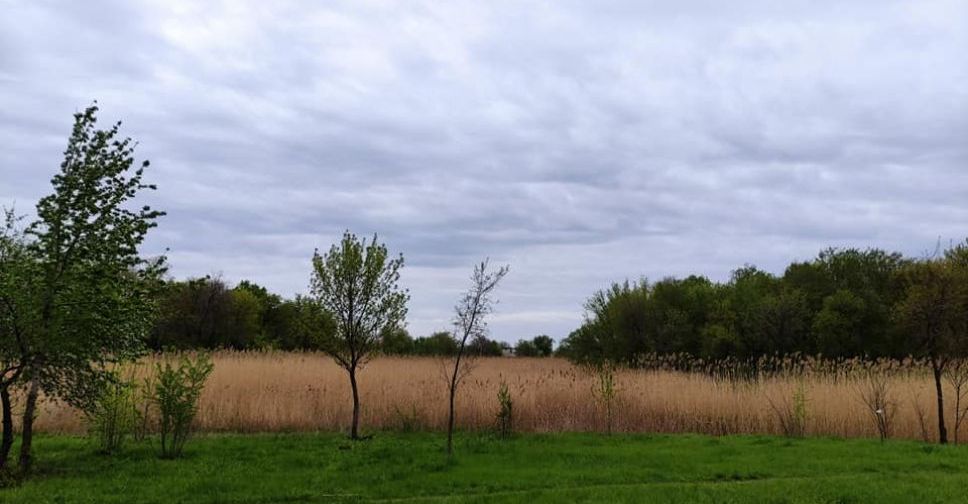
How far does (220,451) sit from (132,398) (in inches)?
91.9

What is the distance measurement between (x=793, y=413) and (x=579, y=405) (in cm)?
428

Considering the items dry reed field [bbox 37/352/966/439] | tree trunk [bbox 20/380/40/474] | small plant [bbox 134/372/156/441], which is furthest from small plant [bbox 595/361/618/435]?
tree trunk [bbox 20/380/40/474]

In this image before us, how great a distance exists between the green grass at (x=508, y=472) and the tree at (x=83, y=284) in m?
1.31

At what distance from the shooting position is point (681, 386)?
16484 millimetres

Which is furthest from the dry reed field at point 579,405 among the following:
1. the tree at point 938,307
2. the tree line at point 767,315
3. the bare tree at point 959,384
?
the tree line at point 767,315

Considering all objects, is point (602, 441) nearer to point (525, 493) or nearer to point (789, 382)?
point (525, 493)

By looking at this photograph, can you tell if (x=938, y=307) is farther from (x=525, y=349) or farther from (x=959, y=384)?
(x=525, y=349)

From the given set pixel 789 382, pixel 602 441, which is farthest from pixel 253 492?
pixel 789 382

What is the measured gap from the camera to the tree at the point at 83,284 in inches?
364

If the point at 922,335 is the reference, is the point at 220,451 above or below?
below

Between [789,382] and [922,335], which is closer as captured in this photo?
[922,335]

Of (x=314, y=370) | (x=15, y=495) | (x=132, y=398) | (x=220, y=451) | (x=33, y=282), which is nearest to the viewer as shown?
(x=15, y=495)

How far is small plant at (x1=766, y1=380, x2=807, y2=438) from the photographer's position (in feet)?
46.5

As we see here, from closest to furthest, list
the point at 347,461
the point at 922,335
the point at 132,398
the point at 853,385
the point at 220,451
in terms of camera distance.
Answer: the point at 347,461 < the point at 220,451 < the point at 132,398 < the point at 922,335 < the point at 853,385
